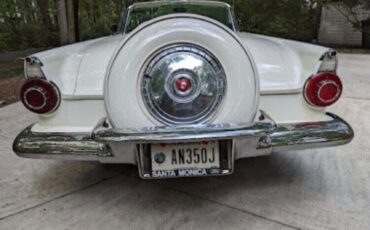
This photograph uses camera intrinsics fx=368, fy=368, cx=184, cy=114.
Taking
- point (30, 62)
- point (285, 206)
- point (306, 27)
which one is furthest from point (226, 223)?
point (306, 27)

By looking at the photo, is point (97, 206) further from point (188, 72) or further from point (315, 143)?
point (315, 143)

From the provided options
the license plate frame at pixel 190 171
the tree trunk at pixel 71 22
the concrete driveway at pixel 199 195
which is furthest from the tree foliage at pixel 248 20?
the license plate frame at pixel 190 171

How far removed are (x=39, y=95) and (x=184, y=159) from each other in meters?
1.00

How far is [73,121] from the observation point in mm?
2377

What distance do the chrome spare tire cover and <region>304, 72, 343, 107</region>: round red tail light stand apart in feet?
1.45

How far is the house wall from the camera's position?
1299cm

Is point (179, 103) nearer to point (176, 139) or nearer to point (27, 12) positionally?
point (176, 139)

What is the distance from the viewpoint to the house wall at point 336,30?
1299cm

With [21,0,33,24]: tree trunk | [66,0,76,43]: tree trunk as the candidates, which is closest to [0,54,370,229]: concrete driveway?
→ [66,0,76,43]: tree trunk

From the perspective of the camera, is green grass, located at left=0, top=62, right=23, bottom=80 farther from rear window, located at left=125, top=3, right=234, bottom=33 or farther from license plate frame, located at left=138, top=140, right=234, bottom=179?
license plate frame, located at left=138, top=140, right=234, bottom=179

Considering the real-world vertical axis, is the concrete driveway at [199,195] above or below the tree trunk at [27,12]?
below

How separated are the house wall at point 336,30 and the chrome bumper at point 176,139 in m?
11.9

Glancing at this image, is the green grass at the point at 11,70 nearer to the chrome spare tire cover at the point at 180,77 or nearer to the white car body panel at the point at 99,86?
A: the white car body panel at the point at 99,86

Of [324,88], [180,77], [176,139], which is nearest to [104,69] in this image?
[180,77]
